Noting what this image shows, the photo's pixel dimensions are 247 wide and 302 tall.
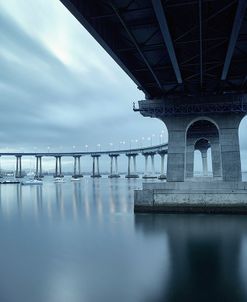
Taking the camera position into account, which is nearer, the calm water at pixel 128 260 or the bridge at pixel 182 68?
the calm water at pixel 128 260

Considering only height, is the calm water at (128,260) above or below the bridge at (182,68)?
below

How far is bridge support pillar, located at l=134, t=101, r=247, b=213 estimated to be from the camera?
28094 mm

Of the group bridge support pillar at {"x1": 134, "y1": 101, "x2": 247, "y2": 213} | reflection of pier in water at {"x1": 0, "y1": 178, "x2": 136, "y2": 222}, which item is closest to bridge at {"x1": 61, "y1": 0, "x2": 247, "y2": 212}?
bridge support pillar at {"x1": 134, "y1": 101, "x2": 247, "y2": 213}

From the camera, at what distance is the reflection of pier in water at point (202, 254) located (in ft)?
43.5

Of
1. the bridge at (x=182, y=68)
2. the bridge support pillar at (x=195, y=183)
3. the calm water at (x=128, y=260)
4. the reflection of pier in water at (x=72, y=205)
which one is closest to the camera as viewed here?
the calm water at (x=128, y=260)

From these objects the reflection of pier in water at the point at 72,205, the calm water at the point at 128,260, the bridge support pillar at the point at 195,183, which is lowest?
the reflection of pier in water at the point at 72,205

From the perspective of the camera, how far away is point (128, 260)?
18125 millimetres

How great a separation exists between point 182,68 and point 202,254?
15.0m

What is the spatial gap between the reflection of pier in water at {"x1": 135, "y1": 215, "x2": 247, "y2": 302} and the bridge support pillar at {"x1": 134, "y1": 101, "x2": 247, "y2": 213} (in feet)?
3.53

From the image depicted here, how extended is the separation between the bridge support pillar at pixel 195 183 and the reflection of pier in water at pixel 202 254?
1.07m

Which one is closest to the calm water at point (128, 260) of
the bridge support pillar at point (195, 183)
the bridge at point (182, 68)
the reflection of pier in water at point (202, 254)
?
the reflection of pier in water at point (202, 254)

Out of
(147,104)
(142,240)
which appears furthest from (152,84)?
(142,240)

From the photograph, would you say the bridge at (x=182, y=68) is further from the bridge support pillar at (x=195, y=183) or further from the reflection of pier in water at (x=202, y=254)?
the reflection of pier in water at (x=202, y=254)

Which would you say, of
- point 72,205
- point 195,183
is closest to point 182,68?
point 195,183
